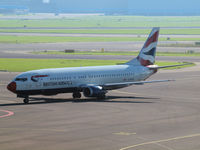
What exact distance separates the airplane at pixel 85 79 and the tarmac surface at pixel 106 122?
1.29 meters

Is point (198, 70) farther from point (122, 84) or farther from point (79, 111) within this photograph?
point (79, 111)

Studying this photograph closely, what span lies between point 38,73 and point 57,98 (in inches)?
235

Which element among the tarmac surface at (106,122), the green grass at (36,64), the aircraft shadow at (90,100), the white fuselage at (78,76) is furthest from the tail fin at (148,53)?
the green grass at (36,64)

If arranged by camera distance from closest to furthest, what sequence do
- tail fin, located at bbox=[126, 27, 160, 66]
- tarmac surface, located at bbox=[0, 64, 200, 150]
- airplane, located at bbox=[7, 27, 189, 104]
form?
tarmac surface, located at bbox=[0, 64, 200, 150]
airplane, located at bbox=[7, 27, 189, 104]
tail fin, located at bbox=[126, 27, 160, 66]

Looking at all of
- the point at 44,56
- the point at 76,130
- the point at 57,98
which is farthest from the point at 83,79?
the point at 44,56

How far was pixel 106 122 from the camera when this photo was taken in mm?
44125

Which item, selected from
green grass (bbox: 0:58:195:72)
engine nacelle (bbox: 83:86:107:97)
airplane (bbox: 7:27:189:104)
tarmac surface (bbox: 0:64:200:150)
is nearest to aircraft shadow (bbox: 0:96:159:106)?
tarmac surface (bbox: 0:64:200:150)

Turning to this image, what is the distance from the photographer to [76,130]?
132 ft

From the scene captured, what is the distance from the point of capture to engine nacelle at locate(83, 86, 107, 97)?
194 feet

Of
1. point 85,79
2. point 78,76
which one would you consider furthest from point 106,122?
point 85,79

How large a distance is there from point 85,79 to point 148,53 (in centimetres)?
1093

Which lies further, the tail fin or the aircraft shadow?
the tail fin

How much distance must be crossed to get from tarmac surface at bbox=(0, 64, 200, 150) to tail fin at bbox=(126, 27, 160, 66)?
13.2ft

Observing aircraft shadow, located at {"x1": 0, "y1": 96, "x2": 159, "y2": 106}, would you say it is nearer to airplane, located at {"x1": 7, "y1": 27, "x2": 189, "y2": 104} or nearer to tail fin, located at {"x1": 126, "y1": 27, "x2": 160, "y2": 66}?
airplane, located at {"x1": 7, "y1": 27, "x2": 189, "y2": 104}
